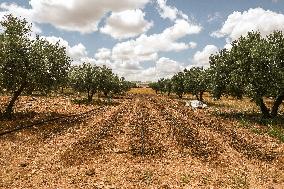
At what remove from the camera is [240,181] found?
17969mm

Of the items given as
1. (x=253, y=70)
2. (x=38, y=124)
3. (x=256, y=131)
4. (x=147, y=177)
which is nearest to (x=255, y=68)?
(x=253, y=70)

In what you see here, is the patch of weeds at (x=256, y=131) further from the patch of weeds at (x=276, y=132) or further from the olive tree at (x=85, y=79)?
the olive tree at (x=85, y=79)

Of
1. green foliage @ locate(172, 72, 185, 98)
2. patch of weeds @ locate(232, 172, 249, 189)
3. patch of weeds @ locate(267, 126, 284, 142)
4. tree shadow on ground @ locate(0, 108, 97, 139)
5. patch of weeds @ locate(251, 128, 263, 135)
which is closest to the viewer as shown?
patch of weeds @ locate(232, 172, 249, 189)

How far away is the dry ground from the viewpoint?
17.6 m

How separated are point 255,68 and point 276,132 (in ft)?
37.5

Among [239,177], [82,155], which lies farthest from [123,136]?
[239,177]

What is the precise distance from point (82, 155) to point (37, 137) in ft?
23.3

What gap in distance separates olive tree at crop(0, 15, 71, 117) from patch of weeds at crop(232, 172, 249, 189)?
23.2 m

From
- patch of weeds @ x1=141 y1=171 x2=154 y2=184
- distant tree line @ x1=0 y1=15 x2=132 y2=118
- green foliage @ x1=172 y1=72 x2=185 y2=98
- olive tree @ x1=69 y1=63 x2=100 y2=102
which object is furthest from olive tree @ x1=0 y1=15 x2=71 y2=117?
green foliage @ x1=172 y1=72 x2=185 y2=98

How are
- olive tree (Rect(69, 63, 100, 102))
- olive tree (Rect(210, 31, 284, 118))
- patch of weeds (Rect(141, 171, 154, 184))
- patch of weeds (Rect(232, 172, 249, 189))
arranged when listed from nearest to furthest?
1. patch of weeds (Rect(232, 172, 249, 189))
2. patch of weeds (Rect(141, 171, 154, 184))
3. olive tree (Rect(210, 31, 284, 118))
4. olive tree (Rect(69, 63, 100, 102))

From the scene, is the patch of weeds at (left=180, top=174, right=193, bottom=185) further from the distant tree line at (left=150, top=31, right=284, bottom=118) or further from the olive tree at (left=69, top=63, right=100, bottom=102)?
the olive tree at (left=69, top=63, right=100, bottom=102)

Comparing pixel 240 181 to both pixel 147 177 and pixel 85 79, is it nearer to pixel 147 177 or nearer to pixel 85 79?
pixel 147 177

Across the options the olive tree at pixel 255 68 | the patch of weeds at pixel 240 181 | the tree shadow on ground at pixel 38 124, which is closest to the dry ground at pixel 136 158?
the patch of weeds at pixel 240 181

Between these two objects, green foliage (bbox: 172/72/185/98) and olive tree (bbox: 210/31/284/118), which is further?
green foliage (bbox: 172/72/185/98)
